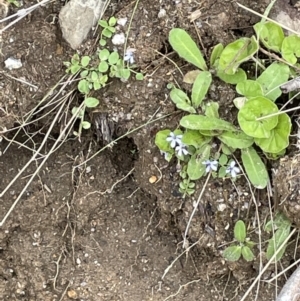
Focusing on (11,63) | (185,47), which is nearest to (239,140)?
(185,47)

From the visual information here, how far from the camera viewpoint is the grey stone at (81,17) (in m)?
1.85

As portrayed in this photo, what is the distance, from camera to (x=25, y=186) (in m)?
1.90

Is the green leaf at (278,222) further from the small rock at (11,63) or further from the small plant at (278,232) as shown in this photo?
the small rock at (11,63)

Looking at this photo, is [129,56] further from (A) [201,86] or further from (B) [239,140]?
(B) [239,140]

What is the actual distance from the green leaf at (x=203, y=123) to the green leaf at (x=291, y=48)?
0.24 m

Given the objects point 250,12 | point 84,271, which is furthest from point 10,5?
point 84,271

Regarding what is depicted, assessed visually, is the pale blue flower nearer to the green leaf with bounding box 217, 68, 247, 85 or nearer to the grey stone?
the grey stone

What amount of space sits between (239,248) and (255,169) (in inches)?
8.9

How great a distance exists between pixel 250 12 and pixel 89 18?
0.45 meters

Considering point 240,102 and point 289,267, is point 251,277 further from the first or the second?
point 240,102

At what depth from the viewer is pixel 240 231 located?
1.79 m

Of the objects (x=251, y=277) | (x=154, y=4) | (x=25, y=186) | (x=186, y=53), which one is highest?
(x=154, y=4)

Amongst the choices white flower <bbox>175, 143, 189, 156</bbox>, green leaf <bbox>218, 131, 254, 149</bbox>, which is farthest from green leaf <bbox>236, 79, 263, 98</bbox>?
white flower <bbox>175, 143, 189, 156</bbox>

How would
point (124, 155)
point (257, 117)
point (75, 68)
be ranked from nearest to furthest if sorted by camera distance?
point (257, 117) < point (75, 68) < point (124, 155)
